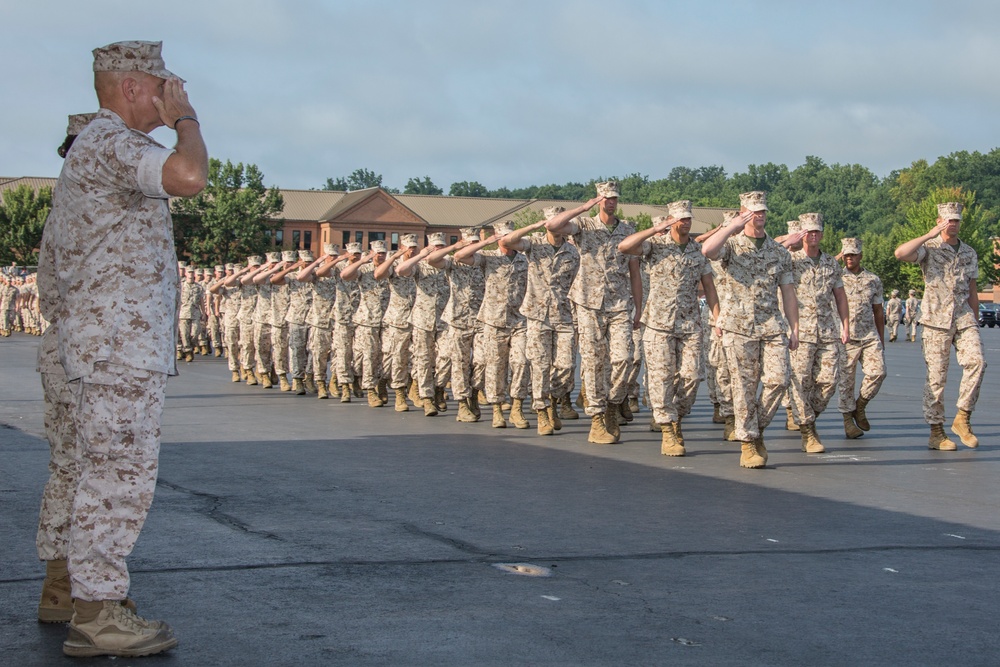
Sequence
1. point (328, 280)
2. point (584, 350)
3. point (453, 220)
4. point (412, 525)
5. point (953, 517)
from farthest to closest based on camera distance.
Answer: point (453, 220), point (328, 280), point (584, 350), point (953, 517), point (412, 525)

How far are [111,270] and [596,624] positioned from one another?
2372 mm

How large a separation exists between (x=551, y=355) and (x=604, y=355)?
1.27 meters

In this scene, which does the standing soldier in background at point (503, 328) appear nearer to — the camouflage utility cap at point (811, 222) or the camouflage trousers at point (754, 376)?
the camouflage utility cap at point (811, 222)

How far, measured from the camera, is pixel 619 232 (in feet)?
42.9

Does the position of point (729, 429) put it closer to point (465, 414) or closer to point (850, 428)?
point (850, 428)

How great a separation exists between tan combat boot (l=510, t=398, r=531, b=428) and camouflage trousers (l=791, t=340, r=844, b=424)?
111 inches

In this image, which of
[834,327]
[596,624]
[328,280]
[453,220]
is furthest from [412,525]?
[453,220]

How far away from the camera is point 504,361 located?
14.8 m

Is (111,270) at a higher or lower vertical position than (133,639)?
higher

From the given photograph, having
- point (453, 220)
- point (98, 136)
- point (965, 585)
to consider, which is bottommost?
point (965, 585)

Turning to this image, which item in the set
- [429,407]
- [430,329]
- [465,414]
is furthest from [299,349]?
[465,414]

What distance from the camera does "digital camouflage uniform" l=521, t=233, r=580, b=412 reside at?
45.3 feet

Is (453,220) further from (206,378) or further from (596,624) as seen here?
(596,624)

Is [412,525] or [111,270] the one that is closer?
[111,270]
